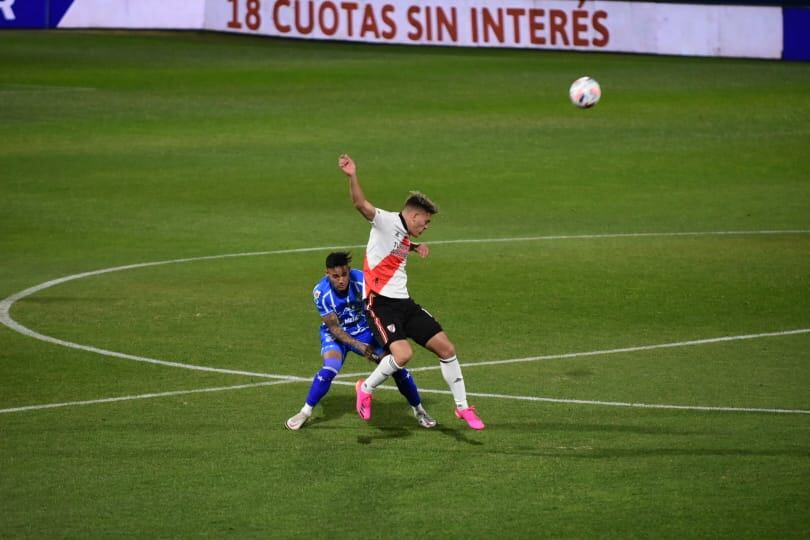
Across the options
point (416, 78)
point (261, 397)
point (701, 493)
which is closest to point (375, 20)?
point (416, 78)

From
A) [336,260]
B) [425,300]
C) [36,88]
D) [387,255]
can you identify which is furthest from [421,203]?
[36,88]

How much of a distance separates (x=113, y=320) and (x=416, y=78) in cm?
2567

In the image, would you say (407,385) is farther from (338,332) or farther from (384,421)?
(338,332)

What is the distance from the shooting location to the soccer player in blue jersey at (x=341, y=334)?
42.0 feet

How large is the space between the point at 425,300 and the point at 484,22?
30.1 metres

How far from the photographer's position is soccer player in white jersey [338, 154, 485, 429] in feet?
41.2

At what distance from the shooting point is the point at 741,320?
17.3 metres

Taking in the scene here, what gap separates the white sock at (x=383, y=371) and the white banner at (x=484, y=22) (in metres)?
34.4

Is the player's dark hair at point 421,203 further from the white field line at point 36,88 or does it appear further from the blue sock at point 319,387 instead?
the white field line at point 36,88

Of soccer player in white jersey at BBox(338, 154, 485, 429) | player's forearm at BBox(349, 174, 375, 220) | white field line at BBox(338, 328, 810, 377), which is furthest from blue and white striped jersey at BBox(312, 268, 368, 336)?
white field line at BBox(338, 328, 810, 377)

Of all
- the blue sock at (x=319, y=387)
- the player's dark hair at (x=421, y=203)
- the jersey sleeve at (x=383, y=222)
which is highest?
the player's dark hair at (x=421, y=203)

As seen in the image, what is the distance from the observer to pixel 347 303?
13266mm

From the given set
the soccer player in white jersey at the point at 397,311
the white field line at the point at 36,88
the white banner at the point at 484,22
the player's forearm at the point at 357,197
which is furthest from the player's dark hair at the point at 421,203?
the white banner at the point at 484,22

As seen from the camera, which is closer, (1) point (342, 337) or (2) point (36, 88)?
(1) point (342, 337)
